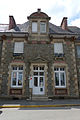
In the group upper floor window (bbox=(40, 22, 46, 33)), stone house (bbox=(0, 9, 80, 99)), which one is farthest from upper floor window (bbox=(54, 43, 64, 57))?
upper floor window (bbox=(40, 22, 46, 33))

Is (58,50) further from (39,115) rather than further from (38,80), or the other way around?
(39,115)

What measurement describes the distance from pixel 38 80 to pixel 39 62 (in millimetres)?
1857

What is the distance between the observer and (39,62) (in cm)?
1108

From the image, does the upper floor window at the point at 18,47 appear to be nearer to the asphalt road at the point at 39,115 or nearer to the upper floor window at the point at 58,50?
the upper floor window at the point at 58,50

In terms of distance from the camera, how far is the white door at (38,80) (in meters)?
10.7

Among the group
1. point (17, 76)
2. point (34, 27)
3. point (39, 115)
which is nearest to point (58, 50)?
point (34, 27)

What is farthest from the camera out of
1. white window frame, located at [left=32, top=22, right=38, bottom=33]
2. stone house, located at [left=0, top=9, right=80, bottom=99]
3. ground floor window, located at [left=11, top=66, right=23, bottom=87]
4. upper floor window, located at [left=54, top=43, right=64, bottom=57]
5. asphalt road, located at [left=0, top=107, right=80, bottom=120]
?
white window frame, located at [left=32, top=22, right=38, bottom=33]

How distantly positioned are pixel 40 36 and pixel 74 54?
4.24 meters

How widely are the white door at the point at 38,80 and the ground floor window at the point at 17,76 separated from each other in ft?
4.66

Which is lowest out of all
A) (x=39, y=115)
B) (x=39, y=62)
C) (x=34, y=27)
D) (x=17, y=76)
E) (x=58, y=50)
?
(x=39, y=115)

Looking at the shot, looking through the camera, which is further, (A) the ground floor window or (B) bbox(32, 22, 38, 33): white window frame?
(B) bbox(32, 22, 38, 33): white window frame

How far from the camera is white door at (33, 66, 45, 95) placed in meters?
10.7

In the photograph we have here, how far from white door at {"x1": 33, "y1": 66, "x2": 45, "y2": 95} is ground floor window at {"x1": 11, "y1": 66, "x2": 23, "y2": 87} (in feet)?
4.66

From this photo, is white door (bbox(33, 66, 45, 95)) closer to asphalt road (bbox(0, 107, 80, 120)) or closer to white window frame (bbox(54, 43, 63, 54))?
white window frame (bbox(54, 43, 63, 54))
